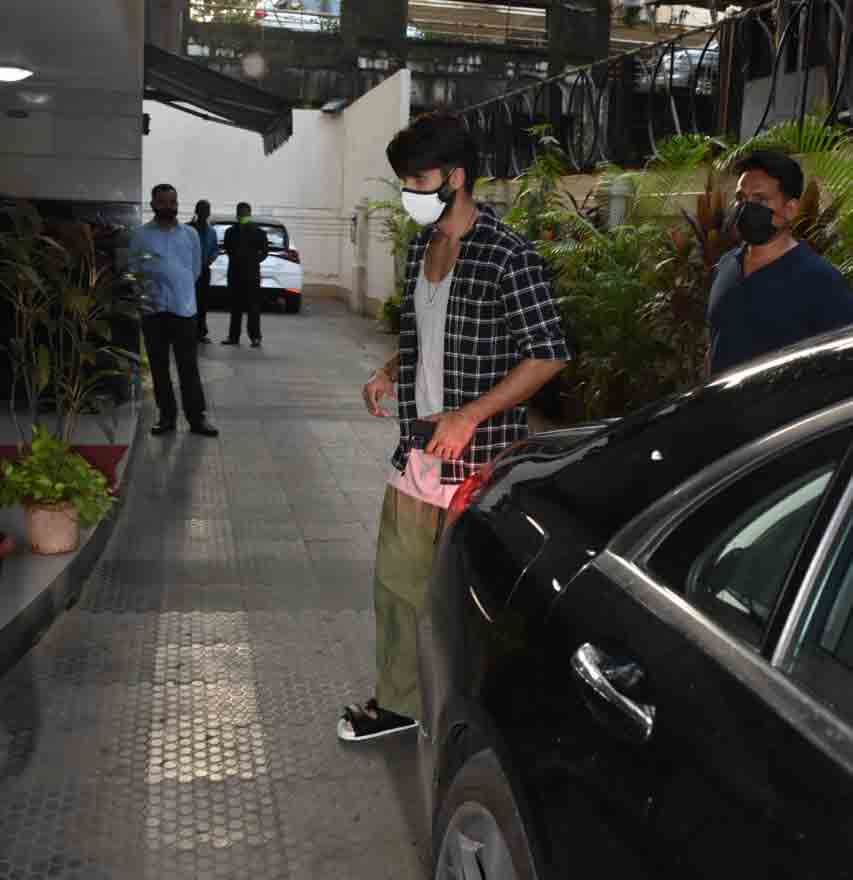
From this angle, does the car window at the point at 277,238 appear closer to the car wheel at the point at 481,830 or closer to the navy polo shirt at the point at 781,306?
the navy polo shirt at the point at 781,306

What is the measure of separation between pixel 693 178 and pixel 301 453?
11.3 ft

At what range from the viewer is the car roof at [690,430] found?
208 cm

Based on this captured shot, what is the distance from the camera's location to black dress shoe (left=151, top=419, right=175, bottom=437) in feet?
32.1

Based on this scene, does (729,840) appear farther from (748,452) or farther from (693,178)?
(693,178)

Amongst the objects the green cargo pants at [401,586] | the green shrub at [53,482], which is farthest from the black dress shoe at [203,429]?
the green cargo pants at [401,586]

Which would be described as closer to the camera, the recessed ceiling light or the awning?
the recessed ceiling light

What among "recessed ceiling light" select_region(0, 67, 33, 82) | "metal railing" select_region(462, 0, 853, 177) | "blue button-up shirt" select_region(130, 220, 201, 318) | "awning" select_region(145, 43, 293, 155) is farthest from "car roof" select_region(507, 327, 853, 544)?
"awning" select_region(145, 43, 293, 155)

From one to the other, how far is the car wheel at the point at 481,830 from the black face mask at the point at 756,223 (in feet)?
8.36

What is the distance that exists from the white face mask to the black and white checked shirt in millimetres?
119

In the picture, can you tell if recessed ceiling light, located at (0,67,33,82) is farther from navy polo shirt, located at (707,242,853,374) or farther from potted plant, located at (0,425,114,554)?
navy polo shirt, located at (707,242,853,374)

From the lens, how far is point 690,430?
229cm

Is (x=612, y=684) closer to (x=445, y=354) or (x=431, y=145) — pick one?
(x=445, y=354)

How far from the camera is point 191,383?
31.9 ft

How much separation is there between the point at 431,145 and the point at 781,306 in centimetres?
136
